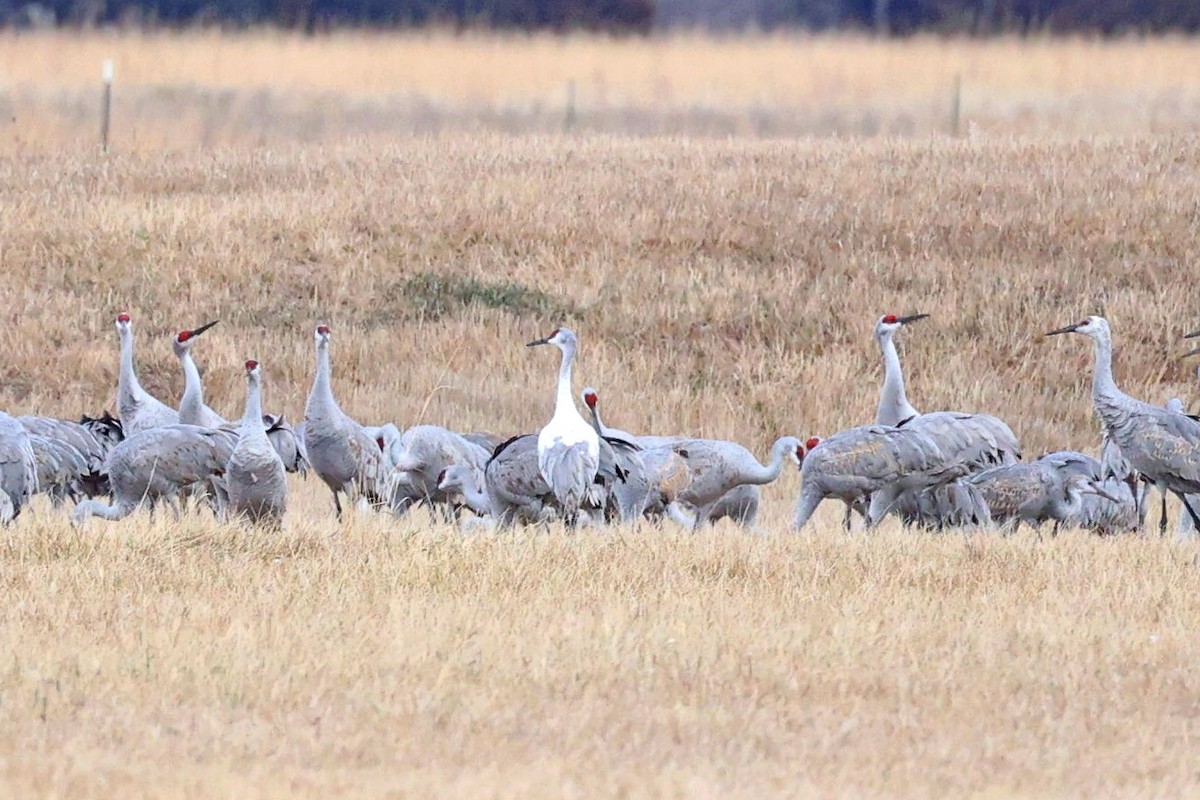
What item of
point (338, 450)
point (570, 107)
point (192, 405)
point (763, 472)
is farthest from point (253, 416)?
point (570, 107)

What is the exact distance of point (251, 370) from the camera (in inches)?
424

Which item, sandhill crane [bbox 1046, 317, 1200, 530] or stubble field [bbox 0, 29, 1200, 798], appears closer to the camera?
stubble field [bbox 0, 29, 1200, 798]

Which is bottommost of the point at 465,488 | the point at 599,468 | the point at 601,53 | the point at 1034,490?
the point at 465,488

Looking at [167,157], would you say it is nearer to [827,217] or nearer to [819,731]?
[827,217]

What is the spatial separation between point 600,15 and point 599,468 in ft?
28.2

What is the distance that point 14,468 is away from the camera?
31.5 feet

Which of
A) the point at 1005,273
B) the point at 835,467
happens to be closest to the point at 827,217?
the point at 1005,273

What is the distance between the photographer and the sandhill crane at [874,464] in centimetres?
1038

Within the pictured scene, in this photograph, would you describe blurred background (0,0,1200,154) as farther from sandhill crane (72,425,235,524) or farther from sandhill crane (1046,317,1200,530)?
sandhill crane (72,425,235,524)

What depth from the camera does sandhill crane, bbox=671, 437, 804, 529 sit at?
10.9 metres

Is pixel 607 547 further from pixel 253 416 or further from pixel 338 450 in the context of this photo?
pixel 338 450

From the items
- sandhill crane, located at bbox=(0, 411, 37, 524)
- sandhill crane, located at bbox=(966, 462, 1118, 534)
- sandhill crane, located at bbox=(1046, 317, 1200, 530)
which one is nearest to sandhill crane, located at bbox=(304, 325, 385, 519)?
sandhill crane, located at bbox=(0, 411, 37, 524)

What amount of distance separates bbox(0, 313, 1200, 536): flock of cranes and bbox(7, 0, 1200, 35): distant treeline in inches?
240

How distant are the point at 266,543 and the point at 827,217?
1317 centimetres
